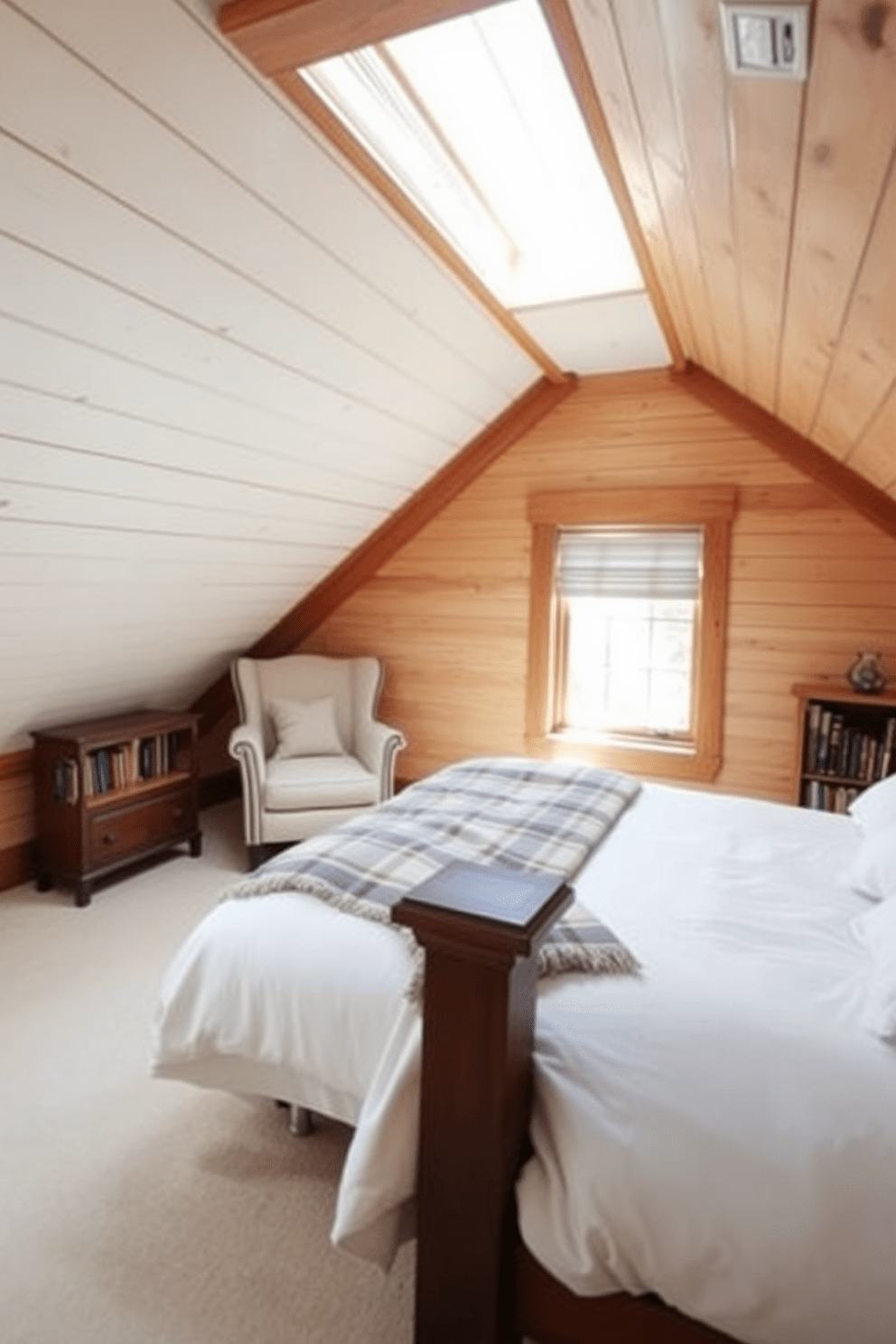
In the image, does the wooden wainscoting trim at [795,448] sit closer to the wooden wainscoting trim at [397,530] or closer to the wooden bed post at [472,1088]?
the wooden wainscoting trim at [397,530]

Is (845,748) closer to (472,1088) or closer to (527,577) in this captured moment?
(527,577)

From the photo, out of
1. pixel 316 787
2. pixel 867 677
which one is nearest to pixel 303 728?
pixel 316 787

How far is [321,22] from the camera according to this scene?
4.23ft

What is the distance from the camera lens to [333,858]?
178 centimetres

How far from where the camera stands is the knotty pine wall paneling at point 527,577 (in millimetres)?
3309

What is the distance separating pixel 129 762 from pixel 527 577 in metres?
2.09

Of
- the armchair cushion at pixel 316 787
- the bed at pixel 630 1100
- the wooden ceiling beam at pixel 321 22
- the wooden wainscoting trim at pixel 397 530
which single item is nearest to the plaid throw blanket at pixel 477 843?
the bed at pixel 630 1100

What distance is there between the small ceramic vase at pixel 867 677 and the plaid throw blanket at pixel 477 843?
1.21 m

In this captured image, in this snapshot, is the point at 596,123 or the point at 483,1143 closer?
the point at 483,1143

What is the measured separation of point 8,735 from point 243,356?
1.98m

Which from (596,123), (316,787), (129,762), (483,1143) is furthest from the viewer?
(316,787)

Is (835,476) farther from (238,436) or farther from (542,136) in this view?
(238,436)

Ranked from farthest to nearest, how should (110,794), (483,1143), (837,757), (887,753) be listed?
(110,794) → (837,757) → (887,753) → (483,1143)

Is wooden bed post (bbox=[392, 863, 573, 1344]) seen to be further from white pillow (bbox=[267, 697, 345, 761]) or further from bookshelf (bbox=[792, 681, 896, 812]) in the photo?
white pillow (bbox=[267, 697, 345, 761])
